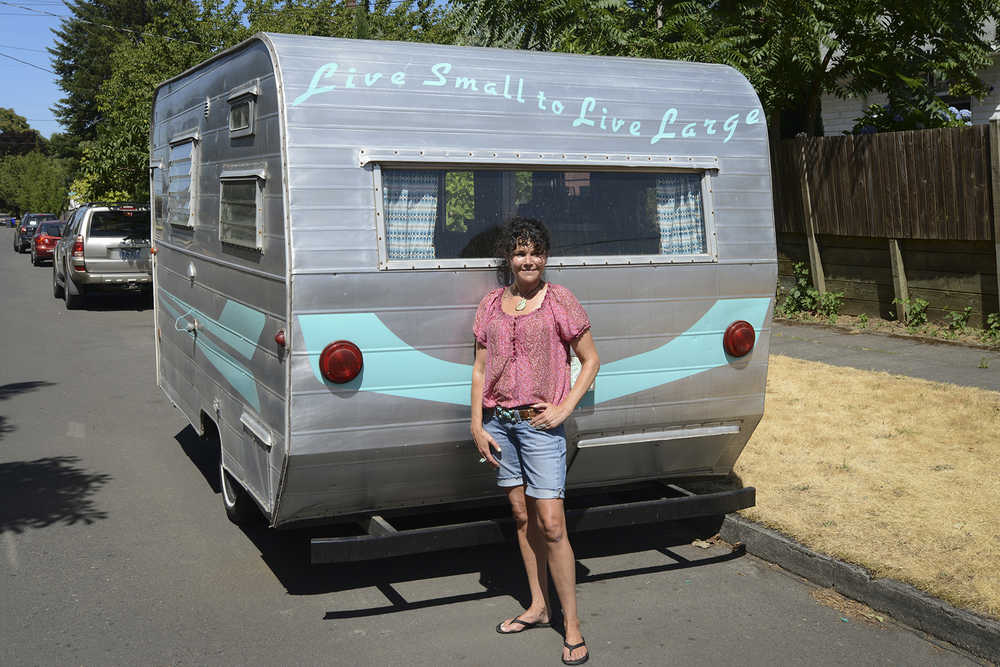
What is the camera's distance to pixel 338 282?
182 inches

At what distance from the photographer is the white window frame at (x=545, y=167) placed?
15.6 feet

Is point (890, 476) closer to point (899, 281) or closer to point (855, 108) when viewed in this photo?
point (899, 281)

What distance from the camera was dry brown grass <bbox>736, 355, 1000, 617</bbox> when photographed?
522 centimetres

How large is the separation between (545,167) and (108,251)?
15754 mm

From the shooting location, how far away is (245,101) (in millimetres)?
5215

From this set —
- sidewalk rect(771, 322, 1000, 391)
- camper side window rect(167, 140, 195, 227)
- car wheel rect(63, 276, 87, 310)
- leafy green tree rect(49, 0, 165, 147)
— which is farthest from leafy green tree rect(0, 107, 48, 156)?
camper side window rect(167, 140, 195, 227)

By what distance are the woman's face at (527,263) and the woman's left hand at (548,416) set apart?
57 cm

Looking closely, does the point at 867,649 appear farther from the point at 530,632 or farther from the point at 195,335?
the point at 195,335

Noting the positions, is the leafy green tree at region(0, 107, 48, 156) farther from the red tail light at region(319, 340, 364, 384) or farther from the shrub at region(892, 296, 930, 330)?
the red tail light at region(319, 340, 364, 384)

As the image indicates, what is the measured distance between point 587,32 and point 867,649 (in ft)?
28.1

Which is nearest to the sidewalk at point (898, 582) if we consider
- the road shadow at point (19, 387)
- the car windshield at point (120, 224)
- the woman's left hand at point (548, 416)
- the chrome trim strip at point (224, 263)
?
the woman's left hand at point (548, 416)

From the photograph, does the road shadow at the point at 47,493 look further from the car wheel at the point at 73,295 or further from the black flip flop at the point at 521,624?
the car wheel at the point at 73,295

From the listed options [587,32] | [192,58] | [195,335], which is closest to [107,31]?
[192,58]

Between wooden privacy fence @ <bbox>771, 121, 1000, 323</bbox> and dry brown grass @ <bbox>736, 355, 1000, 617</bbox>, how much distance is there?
2.82 m
